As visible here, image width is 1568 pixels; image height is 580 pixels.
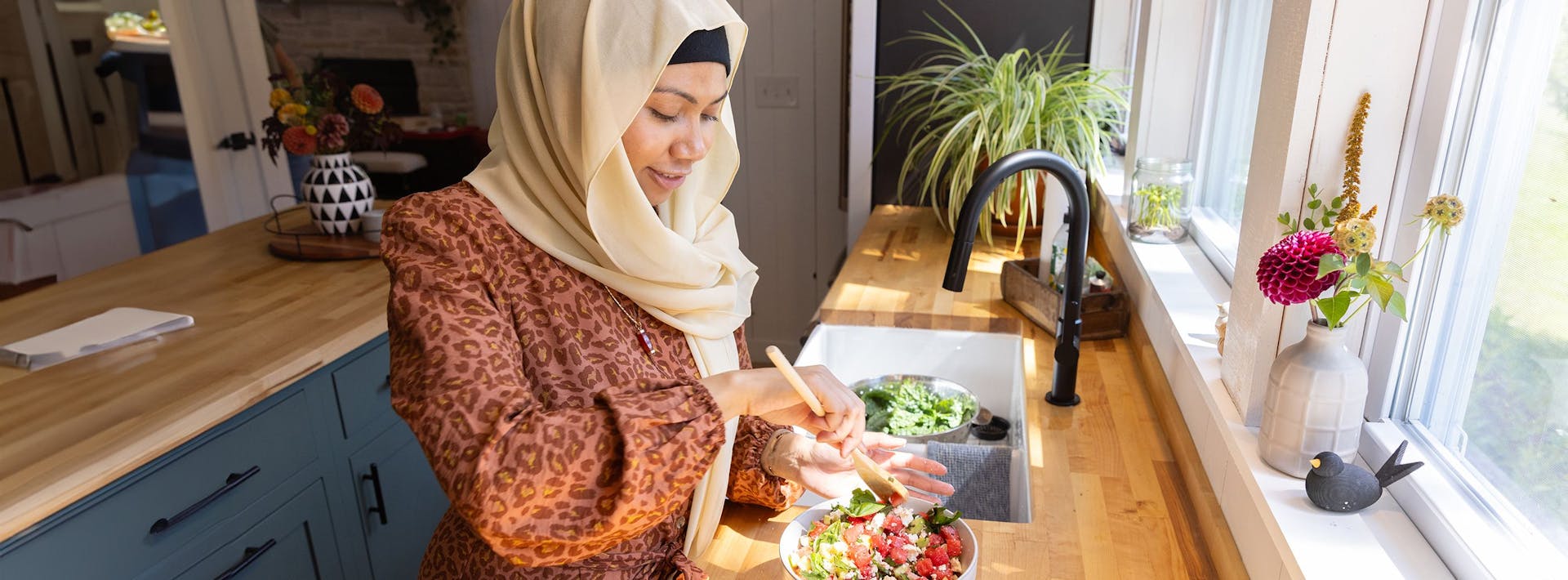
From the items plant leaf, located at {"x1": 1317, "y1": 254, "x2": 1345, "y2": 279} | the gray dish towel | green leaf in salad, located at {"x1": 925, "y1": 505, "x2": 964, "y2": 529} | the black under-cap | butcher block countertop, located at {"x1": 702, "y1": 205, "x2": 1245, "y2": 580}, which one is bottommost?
the gray dish towel

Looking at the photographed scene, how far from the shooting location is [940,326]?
175 cm

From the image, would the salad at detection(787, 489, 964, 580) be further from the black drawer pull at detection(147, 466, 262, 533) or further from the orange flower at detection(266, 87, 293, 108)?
the orange flower at detection(266, 87, 293, 108)

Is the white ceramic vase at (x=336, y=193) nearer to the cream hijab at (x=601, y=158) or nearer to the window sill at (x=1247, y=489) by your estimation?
the cream hijab at (x=601, y=158)

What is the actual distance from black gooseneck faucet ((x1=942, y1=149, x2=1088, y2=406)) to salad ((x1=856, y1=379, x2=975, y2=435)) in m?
0.17

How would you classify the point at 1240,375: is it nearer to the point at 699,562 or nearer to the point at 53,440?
the point at 699,562

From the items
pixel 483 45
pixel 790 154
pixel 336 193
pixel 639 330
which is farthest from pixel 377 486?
pixel 483 45

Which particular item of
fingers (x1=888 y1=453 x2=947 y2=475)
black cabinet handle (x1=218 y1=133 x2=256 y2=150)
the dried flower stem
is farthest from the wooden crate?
black cabinet handle (x1=218 y1=133 x2=256 y2=150)

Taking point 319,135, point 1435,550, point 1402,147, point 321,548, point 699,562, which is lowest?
point 321,548

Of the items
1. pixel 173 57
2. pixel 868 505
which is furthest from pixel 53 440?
pixel 173 57

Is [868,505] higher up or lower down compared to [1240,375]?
lower down

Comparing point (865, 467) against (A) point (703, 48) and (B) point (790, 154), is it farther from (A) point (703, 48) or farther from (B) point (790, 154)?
(B) point (790, 154)

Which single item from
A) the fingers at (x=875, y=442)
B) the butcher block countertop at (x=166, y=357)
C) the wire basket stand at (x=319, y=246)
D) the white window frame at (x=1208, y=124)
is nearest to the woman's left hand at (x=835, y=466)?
the fingers at (x=875, y=442)

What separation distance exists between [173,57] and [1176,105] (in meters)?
3.63

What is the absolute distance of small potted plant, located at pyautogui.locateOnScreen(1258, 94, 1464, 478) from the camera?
2.33 ft
